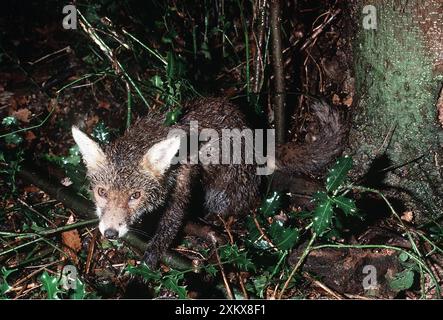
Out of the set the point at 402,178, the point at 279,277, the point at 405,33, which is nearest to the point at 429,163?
the point at 402,178

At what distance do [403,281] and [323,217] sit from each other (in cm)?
97

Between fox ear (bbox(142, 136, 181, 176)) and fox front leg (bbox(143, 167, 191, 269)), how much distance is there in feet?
1.07

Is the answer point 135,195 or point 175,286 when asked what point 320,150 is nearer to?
point 135,195

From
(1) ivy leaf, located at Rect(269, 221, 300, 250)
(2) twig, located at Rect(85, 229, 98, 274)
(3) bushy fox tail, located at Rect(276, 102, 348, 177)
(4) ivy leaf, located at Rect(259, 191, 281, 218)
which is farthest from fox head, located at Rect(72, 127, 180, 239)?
(3) bushy fox tail, located at Rect(276, 102, 348, 177)

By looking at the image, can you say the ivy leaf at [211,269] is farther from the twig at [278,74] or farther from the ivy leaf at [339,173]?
the twig at [278,74]

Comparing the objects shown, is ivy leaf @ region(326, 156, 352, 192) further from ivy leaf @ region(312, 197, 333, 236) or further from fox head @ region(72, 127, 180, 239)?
fox head @ region(72, 127, 180, 239)

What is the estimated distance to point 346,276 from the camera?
3688 millimetres

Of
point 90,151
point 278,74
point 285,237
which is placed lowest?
point 285,237

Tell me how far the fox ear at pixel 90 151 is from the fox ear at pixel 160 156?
0.45 m

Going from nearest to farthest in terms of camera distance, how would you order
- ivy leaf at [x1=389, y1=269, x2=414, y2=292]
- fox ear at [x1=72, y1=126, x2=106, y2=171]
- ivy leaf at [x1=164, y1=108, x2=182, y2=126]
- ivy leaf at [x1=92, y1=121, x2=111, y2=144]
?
ivy leaf at [x1=389, y1=269, x2=414, y2=292]
fox ear at [x1=72, y1=126, x2=106, y2=171]
ivy leaf at [x1=164, y1=108, x2=182, y2=126]
ivy leaf at [x1=92, y1=121, x2=111, y2=144]

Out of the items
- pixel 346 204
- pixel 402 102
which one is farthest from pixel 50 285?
pixel 402 102

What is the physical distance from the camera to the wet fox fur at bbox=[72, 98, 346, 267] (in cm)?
404

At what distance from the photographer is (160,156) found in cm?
411
